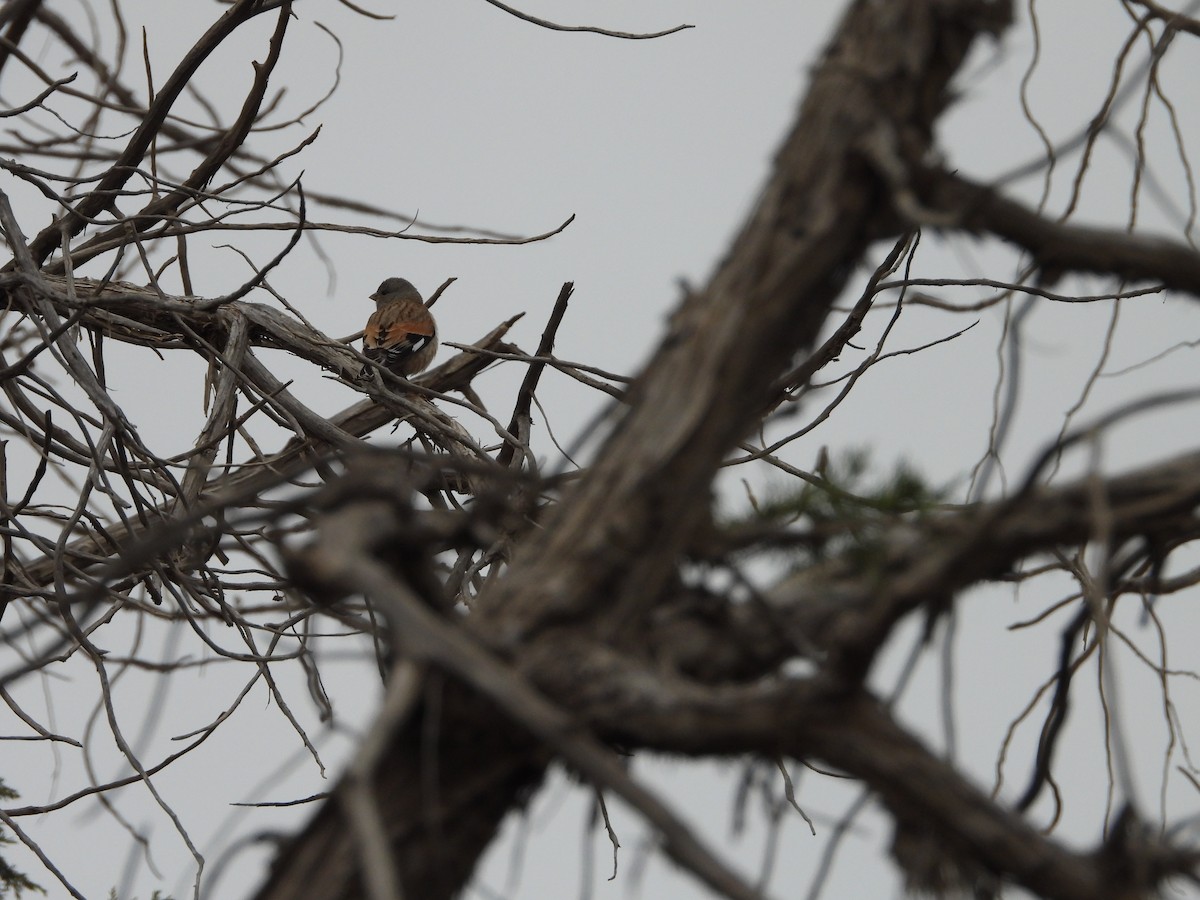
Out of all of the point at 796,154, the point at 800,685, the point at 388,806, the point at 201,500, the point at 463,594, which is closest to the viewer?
the point at 800,685

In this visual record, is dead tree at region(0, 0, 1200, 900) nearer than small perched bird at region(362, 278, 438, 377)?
Yes

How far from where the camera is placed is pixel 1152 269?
1521mm

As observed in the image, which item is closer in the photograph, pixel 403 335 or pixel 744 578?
pixel 744 578

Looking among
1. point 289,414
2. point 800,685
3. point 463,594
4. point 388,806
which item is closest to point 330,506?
point 388,806

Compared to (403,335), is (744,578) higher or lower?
lower

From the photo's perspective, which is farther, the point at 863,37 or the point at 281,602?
the point at 281,602

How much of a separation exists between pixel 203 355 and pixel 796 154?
9.06 ft

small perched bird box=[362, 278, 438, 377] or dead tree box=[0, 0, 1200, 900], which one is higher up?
small perched bird box=[362, 278, 438, 377]

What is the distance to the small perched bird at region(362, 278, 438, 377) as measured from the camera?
287 inches

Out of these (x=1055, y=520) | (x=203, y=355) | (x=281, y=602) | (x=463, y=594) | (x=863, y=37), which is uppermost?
(x=203, y=355)

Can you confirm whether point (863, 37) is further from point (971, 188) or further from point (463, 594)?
point (463, 594)

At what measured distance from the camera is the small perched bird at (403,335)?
7285 millimetres

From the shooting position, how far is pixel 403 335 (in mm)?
7445

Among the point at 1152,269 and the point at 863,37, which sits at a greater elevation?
the point at 863,37
